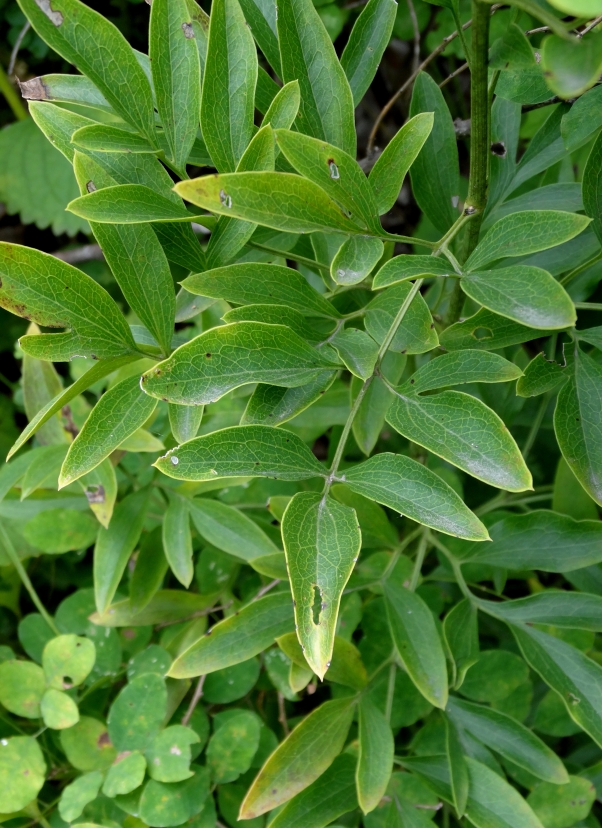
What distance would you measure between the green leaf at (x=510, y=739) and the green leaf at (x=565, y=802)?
0.09 meters

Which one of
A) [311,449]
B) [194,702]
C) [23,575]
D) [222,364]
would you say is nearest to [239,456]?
[222,364]

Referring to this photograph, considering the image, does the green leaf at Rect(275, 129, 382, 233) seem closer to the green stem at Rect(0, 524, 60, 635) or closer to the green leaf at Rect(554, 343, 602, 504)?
the green leaf at Rect(554, 343, 602, 504)

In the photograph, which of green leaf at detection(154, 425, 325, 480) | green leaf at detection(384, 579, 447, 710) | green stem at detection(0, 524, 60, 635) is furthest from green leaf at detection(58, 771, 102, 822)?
green leaf at detection(154, 425, 325, 480)

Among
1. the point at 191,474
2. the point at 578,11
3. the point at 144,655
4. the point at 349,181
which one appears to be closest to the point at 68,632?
the point at 144,655

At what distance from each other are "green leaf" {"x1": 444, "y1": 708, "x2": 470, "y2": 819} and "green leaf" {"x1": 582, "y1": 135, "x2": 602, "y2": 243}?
51cm

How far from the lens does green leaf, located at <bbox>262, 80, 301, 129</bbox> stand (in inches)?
20.0

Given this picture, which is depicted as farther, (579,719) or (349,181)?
(579,719)

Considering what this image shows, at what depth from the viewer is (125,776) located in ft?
2.56

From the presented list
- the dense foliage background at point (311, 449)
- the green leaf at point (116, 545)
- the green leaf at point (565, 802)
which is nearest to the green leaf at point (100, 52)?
the dense foliage background at point (311, 449)

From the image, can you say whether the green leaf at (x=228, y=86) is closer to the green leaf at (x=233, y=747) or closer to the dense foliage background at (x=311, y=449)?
the dense foliage background at (x=311, y=449)

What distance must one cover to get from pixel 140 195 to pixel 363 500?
1.44ft

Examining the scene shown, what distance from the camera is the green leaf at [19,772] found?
0.78 metres

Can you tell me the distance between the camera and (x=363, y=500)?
0.81m

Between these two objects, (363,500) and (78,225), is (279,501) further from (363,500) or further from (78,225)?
(78,225)
